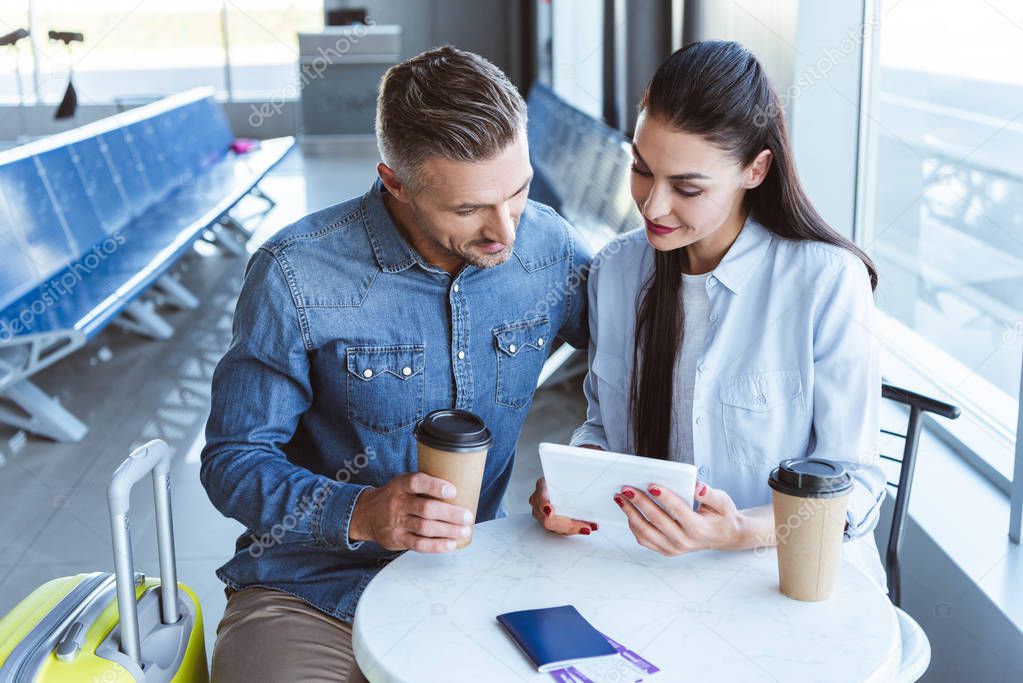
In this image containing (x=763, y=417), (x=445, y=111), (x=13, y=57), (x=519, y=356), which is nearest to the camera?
(x=445, y=111)

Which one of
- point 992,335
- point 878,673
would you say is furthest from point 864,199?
point 878,673

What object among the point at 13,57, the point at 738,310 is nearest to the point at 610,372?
the point at 738,310

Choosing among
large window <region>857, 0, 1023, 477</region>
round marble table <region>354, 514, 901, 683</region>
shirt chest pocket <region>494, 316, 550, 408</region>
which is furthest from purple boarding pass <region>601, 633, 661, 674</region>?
large window <region>857, 0, 1023, 477</region>

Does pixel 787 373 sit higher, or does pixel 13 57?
pixel 787 373

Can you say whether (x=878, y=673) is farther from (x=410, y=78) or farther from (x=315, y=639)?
(x=410, y=78)

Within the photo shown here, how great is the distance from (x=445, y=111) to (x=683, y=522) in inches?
28.6

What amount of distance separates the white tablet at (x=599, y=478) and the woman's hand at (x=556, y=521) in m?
0.04

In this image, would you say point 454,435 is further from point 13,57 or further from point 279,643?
point 13,57

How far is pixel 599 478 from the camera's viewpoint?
1.44m

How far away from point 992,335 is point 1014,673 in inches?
35.8

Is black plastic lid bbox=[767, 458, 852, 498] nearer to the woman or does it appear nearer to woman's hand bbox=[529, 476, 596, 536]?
the woman

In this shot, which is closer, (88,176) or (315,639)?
(315,639)

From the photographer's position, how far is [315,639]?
66.8 inches

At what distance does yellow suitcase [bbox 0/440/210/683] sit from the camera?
147 cm
